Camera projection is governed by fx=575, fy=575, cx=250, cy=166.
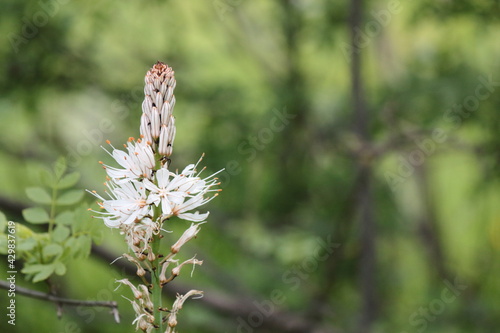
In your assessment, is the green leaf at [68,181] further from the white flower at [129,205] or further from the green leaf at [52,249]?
the white flower at [129,205]

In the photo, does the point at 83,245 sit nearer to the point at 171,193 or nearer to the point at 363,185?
the point at 171,193

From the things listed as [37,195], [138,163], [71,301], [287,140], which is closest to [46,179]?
[37,195]

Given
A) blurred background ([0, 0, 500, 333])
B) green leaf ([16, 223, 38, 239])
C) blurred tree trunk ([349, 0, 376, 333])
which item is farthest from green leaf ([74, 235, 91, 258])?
blurred tree trunk ([349, 0, 376, 333])

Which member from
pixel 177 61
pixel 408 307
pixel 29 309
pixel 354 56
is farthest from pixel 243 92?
pixel 29 309

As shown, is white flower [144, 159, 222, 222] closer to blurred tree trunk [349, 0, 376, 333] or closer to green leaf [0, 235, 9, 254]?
green leaf [0, 235, 9, 254]

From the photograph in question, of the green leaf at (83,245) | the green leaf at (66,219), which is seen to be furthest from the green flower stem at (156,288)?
the green leaf at (66,219)

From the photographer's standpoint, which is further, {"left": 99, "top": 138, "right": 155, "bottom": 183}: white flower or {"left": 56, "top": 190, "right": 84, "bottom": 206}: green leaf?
{"left": 56, "top": 190, "right": 84, "bottom": 206}: green leaf

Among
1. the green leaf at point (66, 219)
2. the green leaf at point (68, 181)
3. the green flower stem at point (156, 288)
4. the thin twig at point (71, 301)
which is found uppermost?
the green leaf at point (68, 181)

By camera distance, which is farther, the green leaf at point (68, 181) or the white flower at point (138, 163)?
the green leaf at point (68, 181)

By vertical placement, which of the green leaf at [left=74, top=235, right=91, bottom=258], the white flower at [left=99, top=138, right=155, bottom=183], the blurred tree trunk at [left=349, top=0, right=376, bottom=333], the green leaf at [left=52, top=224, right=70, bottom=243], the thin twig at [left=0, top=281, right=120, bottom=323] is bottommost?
the thin twig at [left=0, top=281, right=120, bottom=323]
